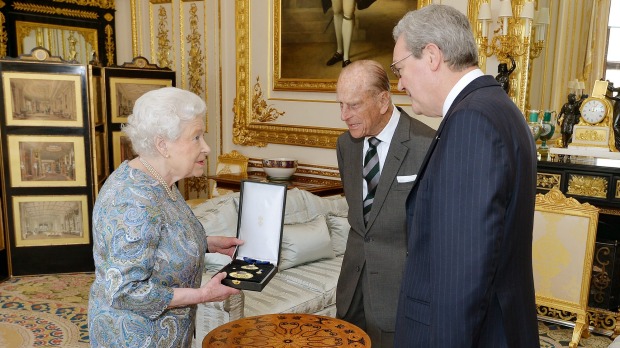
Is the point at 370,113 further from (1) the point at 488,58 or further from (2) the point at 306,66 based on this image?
(2) the point at 306,66

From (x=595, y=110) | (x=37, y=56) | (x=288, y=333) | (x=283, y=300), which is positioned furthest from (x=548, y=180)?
(x=37, y=56)

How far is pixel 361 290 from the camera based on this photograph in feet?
6.88

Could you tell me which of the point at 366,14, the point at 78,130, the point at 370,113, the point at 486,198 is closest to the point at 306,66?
the point at 366,14

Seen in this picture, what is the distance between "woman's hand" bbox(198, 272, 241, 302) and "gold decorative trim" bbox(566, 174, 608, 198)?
299 cm

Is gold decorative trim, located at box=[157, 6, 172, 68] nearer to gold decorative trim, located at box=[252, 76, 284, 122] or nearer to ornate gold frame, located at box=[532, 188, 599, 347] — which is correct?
gold decorative trim, located at box=[252, 76, 284, 122]

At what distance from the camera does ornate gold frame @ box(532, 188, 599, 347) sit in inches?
147

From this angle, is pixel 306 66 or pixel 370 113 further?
pixel 306 66

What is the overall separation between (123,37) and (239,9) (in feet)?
6.83

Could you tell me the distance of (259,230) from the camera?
2.03 metres

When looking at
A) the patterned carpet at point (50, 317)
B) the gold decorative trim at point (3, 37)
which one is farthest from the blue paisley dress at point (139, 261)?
the gold decorative trim at point (3, 37)

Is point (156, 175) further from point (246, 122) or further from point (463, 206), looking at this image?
point (246, 122)

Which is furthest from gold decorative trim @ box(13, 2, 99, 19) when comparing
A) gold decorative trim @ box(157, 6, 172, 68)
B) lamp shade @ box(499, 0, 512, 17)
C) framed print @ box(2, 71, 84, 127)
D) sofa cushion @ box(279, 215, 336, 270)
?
lamp shade @ box(499, 0, 512, 17)

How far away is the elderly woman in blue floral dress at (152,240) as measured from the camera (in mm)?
1554

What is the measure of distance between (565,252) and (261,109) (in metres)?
3.43
